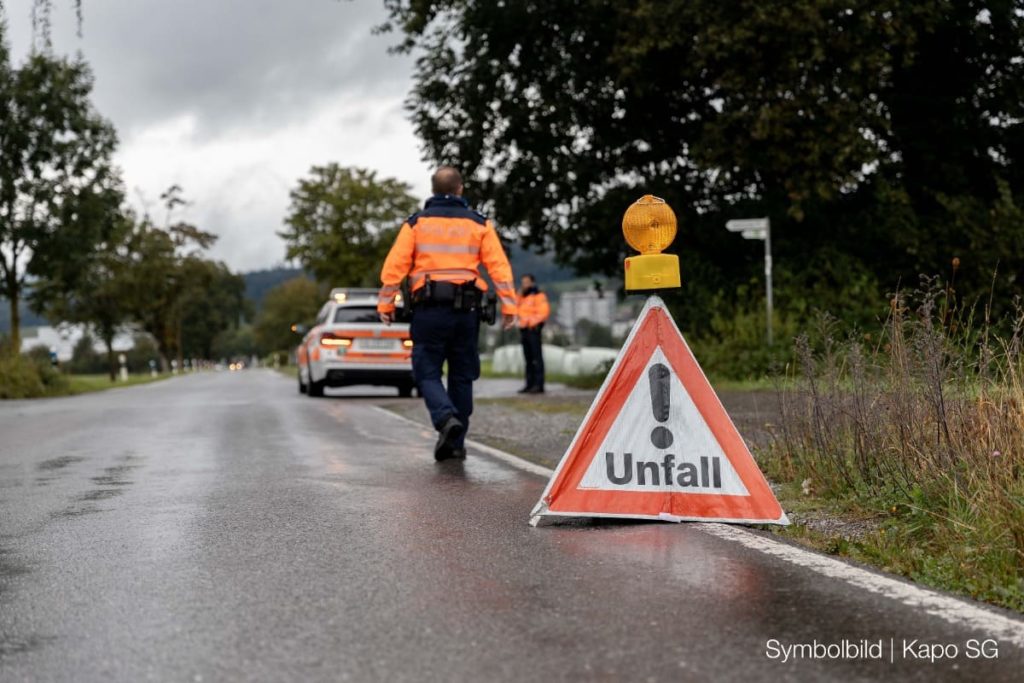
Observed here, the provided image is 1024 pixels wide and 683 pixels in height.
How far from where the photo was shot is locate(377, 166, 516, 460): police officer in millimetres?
9047

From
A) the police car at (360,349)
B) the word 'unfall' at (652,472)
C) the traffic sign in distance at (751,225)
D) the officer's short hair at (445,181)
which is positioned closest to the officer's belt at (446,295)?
the officer's short hair at (445,181)

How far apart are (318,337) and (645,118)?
6873mm

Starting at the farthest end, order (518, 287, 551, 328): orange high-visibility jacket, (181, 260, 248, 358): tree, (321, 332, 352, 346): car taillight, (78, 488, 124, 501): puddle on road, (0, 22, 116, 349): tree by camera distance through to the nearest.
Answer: (181, 260, 248, 358): tree → (0, 22, 116, 349): tree → (321, 332, 352, 346): car taillight → (518, 287, 551, 328): orange high-visibility jacket → (78, 488, 124, 501): puddle on road

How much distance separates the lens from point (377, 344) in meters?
21.9

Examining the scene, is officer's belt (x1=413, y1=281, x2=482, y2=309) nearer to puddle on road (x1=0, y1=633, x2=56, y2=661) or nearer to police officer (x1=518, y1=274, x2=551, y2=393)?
puddle on road (x1=0, y1=633, x2=56, y2=661)

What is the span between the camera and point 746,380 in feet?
66.7

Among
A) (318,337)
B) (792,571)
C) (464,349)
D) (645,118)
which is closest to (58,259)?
(318,337)

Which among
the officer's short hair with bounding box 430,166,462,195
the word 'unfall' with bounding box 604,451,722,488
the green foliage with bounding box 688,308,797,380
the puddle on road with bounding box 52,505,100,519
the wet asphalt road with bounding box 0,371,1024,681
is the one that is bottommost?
the wet asphalt road with bounding box 0,371,1024,681

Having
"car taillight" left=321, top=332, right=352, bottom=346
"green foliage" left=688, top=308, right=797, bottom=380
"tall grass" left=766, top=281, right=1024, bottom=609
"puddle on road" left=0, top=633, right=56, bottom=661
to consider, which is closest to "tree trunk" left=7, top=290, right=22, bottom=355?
"car taillight" left=321, top=332, right=352, bottom=346

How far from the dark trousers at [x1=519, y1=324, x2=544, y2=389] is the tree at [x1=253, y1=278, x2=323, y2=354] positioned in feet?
314

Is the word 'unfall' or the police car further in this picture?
the police car

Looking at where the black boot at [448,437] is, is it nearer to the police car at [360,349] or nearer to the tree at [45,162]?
the police car at [360,349]

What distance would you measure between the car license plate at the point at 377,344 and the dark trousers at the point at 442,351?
12.4m

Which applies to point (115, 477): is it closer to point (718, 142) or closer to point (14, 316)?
point (718, 142)
